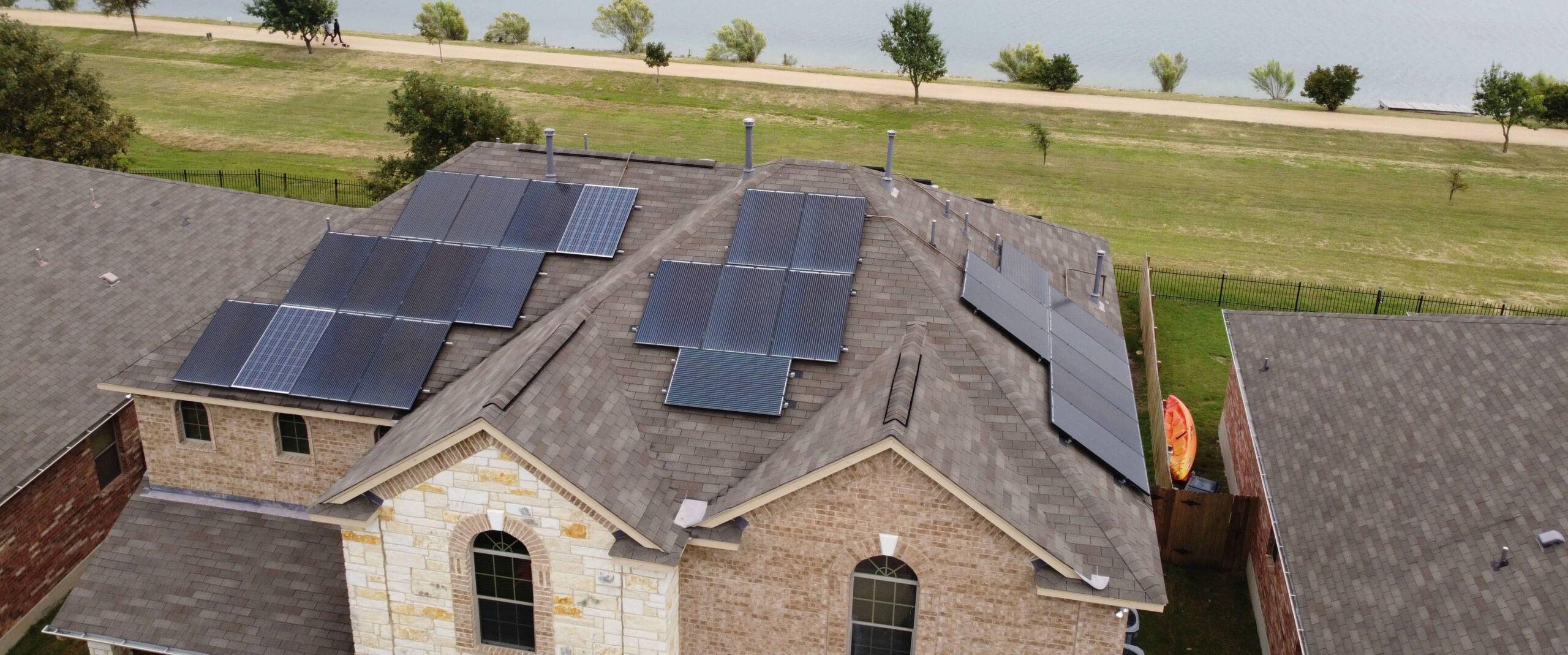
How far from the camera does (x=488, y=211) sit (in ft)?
83.8

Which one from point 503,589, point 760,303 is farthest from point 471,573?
point 760,303

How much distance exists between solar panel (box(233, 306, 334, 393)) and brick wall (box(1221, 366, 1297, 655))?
18755 millimetres

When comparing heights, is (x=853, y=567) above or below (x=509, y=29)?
below

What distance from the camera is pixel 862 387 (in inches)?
776

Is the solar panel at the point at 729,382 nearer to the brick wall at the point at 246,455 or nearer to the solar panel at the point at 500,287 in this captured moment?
the solar panel at the point at 500,287

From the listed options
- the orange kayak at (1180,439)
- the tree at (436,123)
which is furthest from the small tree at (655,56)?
the orange kayak at (1180,439)

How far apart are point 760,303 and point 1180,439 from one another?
1502 cm

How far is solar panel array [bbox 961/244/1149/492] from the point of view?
67.9 ft

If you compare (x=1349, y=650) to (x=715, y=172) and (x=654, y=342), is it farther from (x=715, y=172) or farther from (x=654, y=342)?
(x=715, y=172)

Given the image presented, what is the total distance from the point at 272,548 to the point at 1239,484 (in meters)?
22.2

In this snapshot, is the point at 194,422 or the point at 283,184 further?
the point at 283,184

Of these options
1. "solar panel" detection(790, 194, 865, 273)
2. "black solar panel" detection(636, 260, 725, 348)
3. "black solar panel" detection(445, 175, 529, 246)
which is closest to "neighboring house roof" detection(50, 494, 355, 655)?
"black solar panel" detection(445, 175, 529, 246)

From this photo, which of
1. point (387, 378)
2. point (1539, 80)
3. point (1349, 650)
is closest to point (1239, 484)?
point (1349, 650)

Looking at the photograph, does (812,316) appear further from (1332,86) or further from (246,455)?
(1332,86)
